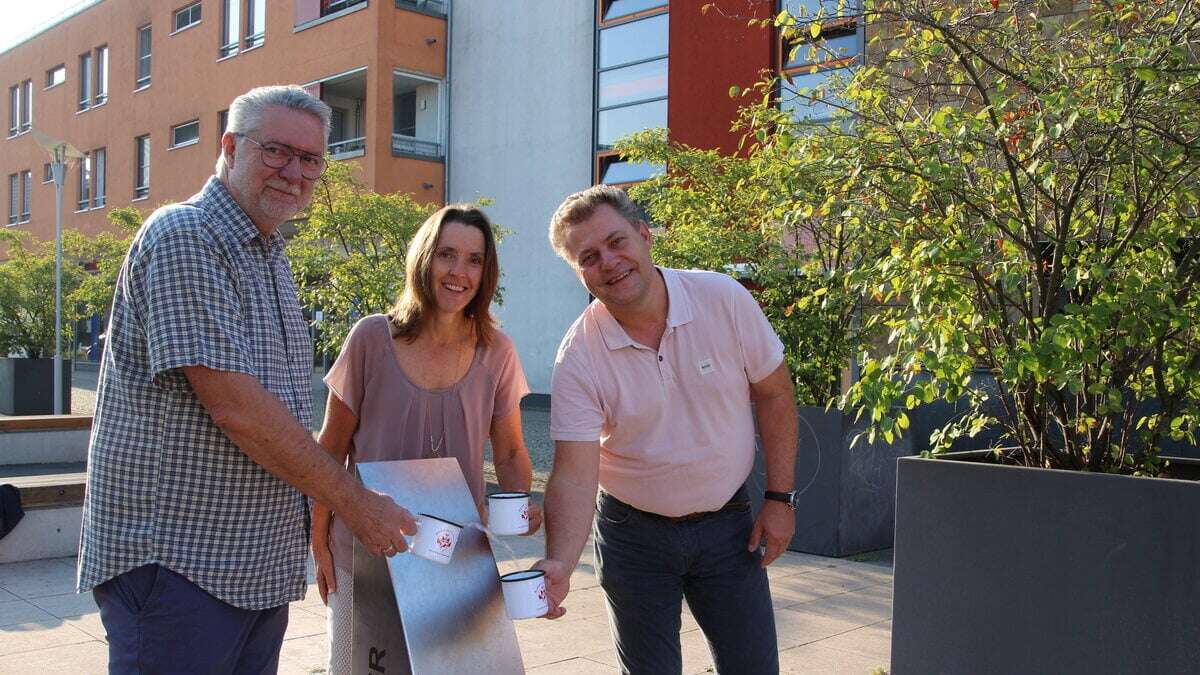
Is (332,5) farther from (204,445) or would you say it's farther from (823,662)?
(204,445)

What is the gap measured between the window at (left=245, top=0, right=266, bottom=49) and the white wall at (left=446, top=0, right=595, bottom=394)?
18.6 ft

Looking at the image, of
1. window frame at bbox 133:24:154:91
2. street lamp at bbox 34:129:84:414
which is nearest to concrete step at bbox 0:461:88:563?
street lamp at bbox 34:129:84:414

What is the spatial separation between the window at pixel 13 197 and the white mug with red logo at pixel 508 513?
41323 millimetres

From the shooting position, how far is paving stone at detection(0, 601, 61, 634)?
550cm

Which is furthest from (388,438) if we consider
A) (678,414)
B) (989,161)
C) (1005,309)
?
(989,161)

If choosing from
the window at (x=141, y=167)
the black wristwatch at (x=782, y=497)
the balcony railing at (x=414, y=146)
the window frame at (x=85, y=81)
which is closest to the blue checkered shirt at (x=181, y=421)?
the black wristwatch at (x=782, y=497)

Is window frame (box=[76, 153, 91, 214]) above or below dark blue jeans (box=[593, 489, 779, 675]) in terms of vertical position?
above

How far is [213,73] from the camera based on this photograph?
1059 inches

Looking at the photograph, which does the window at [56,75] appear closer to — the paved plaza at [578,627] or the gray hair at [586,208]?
the paved plaza at [578,627]

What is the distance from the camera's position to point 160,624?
2.43 m

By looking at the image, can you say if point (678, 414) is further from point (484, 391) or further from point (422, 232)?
point (422, 232)

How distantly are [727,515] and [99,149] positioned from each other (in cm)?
3434

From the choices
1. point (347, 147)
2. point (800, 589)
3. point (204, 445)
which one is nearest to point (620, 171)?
point (347, 147)

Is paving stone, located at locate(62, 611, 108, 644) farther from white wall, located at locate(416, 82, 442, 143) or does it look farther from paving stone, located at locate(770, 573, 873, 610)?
white wall, located at locate(416, 82, 442, 143)
